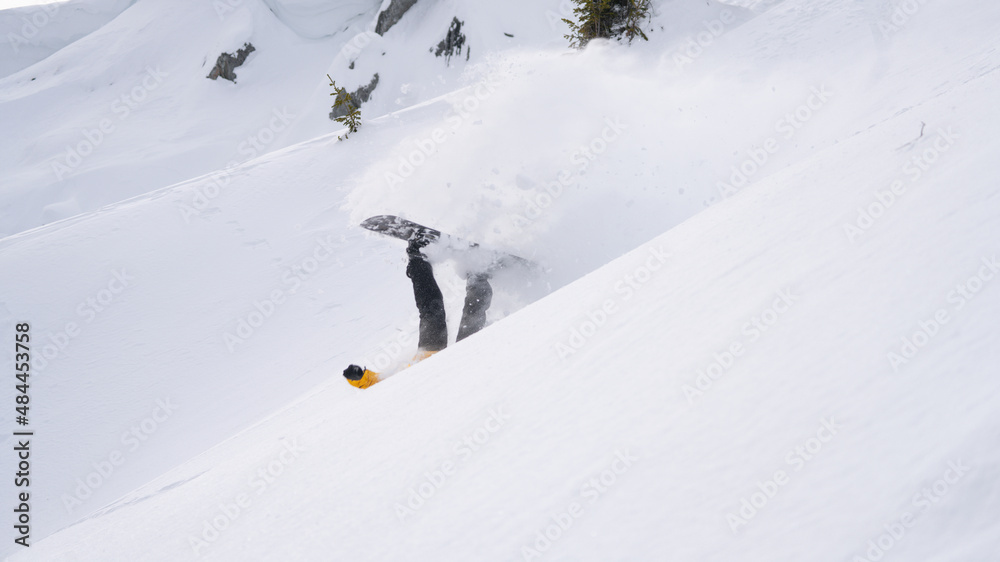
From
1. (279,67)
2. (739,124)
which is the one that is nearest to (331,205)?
(739,124)

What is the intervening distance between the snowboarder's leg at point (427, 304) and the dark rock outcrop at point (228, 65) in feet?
74.7

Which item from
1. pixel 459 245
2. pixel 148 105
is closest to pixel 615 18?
pixel 459 245

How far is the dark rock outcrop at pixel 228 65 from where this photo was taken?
22312 millimetres

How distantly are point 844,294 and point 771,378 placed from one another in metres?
0.34

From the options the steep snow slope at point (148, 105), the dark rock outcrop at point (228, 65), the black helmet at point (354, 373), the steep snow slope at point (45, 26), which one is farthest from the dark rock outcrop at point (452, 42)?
the steep snow slope at point (45, 26)

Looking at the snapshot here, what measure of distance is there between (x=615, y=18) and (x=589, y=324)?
7739 millimetres

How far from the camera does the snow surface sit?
3.38 ft

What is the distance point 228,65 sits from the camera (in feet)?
73.4

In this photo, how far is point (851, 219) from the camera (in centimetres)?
162

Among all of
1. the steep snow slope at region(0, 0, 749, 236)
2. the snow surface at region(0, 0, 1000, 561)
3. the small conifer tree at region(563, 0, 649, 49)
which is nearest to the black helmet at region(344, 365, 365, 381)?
the snow surface at region(0, 0, 1000, 561)

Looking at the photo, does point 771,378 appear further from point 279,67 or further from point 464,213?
point 279,67

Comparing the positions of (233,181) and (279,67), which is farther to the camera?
(279,67)

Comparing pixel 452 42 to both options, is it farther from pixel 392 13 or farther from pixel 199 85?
pixel 199 85

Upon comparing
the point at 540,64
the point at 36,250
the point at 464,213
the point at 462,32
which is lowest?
the point at 36,250
